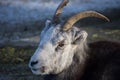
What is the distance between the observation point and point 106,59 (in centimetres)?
897

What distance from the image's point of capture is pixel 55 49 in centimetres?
866

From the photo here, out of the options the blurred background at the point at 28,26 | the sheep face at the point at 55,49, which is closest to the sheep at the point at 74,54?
the sheep face at the point at 55,49

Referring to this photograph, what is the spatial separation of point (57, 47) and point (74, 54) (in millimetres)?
500

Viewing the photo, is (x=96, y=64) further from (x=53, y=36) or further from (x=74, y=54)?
(x=53, y=36)

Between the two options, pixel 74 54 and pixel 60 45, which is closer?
pixel 60 45

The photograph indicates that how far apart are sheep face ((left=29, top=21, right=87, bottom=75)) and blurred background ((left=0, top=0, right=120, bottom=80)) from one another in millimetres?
3114

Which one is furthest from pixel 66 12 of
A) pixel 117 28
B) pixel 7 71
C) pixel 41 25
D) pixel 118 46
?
pixel 118 46

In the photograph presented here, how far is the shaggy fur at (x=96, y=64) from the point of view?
878 cm

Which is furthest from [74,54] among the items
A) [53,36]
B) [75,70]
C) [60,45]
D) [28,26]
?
[28,26]

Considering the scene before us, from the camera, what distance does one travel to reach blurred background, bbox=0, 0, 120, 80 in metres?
13.5

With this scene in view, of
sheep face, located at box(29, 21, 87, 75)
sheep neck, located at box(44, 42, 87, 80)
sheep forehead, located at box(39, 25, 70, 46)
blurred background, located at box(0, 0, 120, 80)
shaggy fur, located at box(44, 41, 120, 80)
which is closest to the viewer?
sheep face, located at box(29, 21, 87, 75)

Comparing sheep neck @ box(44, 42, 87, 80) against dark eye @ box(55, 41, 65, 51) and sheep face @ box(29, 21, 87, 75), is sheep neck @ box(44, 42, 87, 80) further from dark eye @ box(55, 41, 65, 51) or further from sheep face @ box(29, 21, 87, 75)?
dark eye @ box(55, 41, 65, 51)

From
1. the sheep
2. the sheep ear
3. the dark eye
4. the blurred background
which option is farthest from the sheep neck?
the blurred background

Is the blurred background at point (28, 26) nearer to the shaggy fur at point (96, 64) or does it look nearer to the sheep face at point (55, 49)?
the shaggy fur at point (96, 64)
